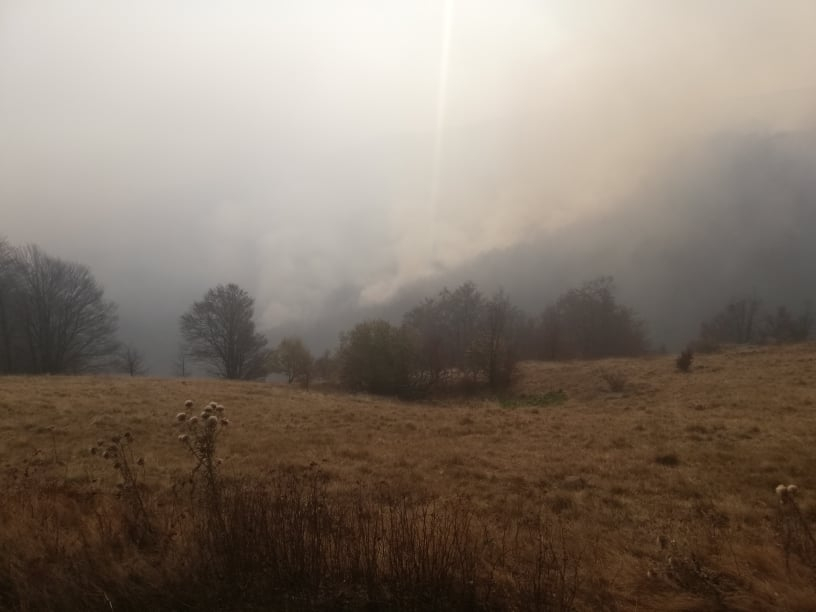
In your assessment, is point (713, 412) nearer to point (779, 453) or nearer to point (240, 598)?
point (779, 453)

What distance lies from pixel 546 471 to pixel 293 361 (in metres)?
45.7

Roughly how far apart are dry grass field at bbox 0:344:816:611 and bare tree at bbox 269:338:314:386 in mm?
28164

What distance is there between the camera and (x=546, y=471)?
35.3 feet

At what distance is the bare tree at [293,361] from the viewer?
175 ft

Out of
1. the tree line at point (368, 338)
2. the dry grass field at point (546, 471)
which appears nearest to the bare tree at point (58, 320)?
the tree line at point (368, 338)

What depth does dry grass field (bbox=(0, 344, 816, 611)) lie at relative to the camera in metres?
4.11

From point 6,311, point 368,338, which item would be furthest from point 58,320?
point 368,338

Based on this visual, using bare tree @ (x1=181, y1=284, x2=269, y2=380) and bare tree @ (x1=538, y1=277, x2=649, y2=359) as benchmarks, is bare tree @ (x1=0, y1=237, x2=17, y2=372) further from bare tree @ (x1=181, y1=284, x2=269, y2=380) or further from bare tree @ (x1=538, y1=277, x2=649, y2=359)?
bare tree @ (x1=538, y1=277, x2=649, y2=359)

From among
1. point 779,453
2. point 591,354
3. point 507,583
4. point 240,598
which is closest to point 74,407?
point 240,598

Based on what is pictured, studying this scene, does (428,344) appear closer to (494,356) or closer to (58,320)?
(494,356)

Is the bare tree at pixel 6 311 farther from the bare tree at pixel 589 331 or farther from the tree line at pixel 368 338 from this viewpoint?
the bare tree at pixel 589 331

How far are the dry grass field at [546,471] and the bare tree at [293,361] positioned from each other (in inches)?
1109

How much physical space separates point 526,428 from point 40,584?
14.9 metres

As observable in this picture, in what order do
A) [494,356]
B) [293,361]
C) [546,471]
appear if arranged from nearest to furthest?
[546,471], [494,356], [293,361]
